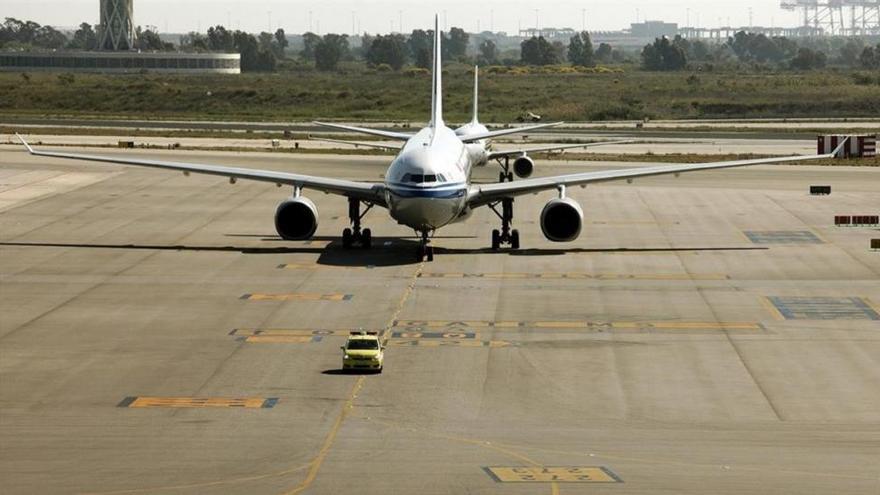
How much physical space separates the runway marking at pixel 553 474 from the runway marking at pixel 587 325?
1531 cm

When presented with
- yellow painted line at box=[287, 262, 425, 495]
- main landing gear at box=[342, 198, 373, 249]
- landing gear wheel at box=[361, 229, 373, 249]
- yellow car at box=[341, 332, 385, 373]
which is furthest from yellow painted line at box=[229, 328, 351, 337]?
landing gear wheel at box=[361, 229, 373, 249]

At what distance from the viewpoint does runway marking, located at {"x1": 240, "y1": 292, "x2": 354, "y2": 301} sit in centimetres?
5016

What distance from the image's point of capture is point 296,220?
6019cm

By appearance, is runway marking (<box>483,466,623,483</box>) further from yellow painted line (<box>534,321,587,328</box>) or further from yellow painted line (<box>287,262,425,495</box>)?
yellow painted line (<box>534,321,587,328</box>)

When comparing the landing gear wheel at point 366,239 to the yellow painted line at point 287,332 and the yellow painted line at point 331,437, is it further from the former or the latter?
the yellow painted line at point 287,332

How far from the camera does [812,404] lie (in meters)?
35.7

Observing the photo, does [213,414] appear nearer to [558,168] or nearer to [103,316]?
[103,316]

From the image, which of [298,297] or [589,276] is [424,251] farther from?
[298,297]

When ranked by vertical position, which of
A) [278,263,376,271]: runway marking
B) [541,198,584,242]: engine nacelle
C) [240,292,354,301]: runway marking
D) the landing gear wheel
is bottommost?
[240,292,354,301]: runway marking

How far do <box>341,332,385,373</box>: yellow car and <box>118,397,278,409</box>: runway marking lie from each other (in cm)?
327

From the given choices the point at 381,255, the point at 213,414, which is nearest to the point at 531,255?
the point at 381,255


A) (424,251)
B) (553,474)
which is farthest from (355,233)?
(553,474)

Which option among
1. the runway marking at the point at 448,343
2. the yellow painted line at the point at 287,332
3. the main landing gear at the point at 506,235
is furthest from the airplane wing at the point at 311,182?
the runway marking at the point at 448,343

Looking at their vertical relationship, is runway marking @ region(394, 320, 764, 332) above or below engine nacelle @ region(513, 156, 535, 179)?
below
